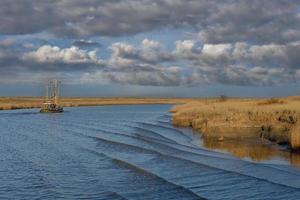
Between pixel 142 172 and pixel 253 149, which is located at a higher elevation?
pixel 253 149

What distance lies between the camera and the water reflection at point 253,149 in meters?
22.4

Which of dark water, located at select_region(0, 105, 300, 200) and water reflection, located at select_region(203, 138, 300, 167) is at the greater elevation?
water reflection, located at select_region(203, 138, 300, 167)

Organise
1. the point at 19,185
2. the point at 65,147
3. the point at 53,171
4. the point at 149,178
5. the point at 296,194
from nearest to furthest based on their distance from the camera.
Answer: the point at 296,194, the point at 19,185, the point at 149,178, the point at 53,171, the point at 65,147

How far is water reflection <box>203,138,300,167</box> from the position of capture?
73.6 feet

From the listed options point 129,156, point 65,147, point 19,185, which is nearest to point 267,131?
point 129,156

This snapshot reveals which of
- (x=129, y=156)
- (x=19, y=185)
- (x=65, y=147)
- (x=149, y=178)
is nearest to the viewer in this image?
(x=19, y=185)

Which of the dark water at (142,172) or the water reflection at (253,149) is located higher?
the water reflection at (253,149)

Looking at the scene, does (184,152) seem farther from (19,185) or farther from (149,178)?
(19,185)

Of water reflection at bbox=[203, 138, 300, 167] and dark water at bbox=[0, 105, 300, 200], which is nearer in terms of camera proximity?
dark water at bbox=[0, 105, 300, 200]

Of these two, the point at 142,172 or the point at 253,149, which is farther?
the point at 253,149

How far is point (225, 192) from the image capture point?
1532 cm

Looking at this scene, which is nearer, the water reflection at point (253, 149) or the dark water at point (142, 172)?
the dark water at point (142, 172)

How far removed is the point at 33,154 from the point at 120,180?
923 centimetres

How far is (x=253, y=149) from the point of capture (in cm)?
2567
